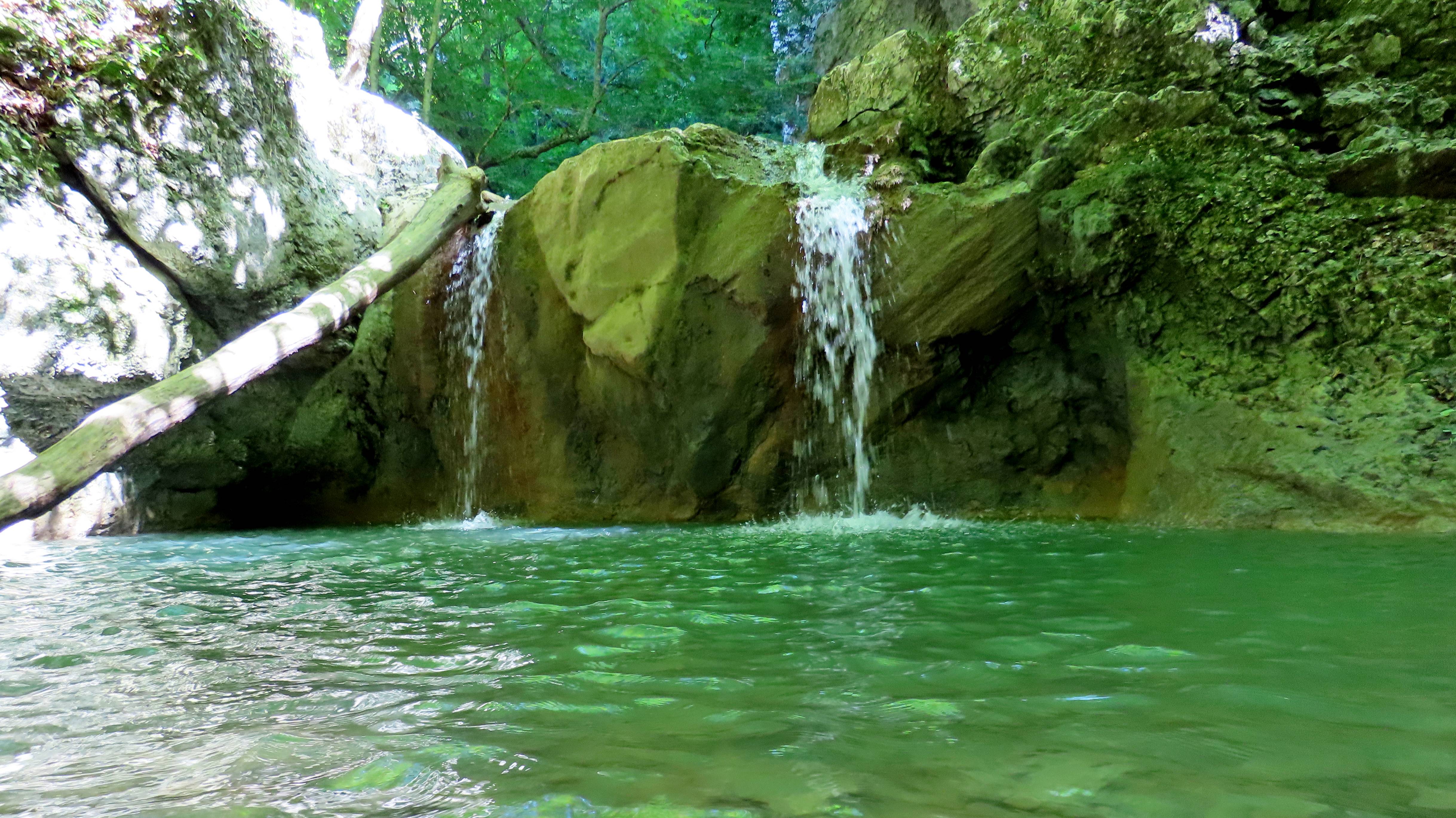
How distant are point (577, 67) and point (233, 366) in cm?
1253

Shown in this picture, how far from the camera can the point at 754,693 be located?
1.97m

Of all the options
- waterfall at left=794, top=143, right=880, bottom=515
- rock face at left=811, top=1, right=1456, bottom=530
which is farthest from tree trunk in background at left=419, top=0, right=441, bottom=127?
waterfall at left=794, top=143, right=880, bottom=515

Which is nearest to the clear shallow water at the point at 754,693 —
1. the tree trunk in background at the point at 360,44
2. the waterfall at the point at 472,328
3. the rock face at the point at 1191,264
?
the rock face at the point at 1191,264

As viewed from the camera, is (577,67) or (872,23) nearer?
(872,23)

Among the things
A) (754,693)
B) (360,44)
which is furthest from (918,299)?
(360,44)

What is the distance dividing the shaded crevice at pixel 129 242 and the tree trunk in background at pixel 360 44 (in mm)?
4511

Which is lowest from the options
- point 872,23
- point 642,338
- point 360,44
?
point 642,338

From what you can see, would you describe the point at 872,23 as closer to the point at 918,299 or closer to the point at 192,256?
the point at 918,299

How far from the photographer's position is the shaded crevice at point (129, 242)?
20.2 ft

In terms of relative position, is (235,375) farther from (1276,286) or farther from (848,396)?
(1276,286)

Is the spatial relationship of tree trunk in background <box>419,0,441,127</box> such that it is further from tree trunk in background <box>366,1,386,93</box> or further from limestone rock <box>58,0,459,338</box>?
limestone rock <box>58,0,459,338</box>

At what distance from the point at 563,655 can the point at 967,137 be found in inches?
264

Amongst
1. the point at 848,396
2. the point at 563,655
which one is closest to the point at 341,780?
the point at 563,655

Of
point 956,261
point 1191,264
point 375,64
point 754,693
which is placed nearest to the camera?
point 754,693
